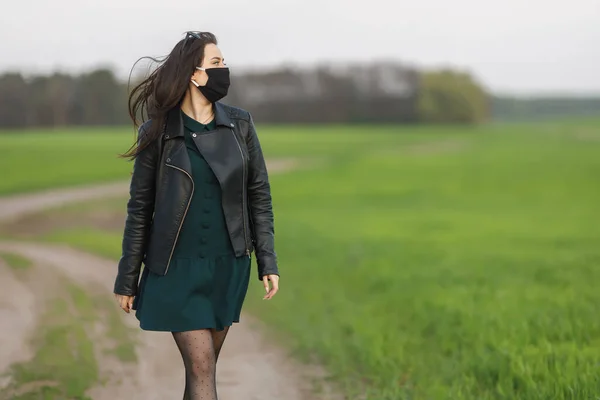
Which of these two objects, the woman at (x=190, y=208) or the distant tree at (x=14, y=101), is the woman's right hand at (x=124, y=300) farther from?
the distant tree at (x=14, y=101)

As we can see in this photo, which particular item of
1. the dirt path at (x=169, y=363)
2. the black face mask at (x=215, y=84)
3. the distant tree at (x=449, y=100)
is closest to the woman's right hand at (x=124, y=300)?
the black face mask at (x=215, y=84)

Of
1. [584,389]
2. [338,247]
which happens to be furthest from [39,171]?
[584,389]

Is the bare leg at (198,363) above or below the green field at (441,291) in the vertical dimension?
above

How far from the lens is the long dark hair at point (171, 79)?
4.00 metres

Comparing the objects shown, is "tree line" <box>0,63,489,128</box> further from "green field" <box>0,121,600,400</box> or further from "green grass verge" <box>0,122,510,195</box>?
"green field" <box>0,121,600,400</box>

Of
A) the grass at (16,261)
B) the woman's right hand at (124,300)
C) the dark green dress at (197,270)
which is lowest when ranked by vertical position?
the grass at (16,261)

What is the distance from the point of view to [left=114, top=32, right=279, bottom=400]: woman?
401cm

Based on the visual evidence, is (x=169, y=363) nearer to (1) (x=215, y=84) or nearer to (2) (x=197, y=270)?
(2) (x=197, y=270)

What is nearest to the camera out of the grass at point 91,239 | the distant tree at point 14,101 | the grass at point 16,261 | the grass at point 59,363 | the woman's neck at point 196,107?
the woman's neck at point 196,107

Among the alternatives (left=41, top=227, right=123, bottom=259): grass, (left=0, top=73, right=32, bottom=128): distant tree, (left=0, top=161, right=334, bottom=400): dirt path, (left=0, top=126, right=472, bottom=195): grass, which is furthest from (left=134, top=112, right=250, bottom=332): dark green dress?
(left=0, top=73, right=32, bottom=128): distant tree

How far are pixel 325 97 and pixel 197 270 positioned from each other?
317 feet

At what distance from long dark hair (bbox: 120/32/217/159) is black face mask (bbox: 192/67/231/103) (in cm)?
7

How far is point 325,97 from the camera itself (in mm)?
99938

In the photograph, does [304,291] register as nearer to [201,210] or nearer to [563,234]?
[201,210]
